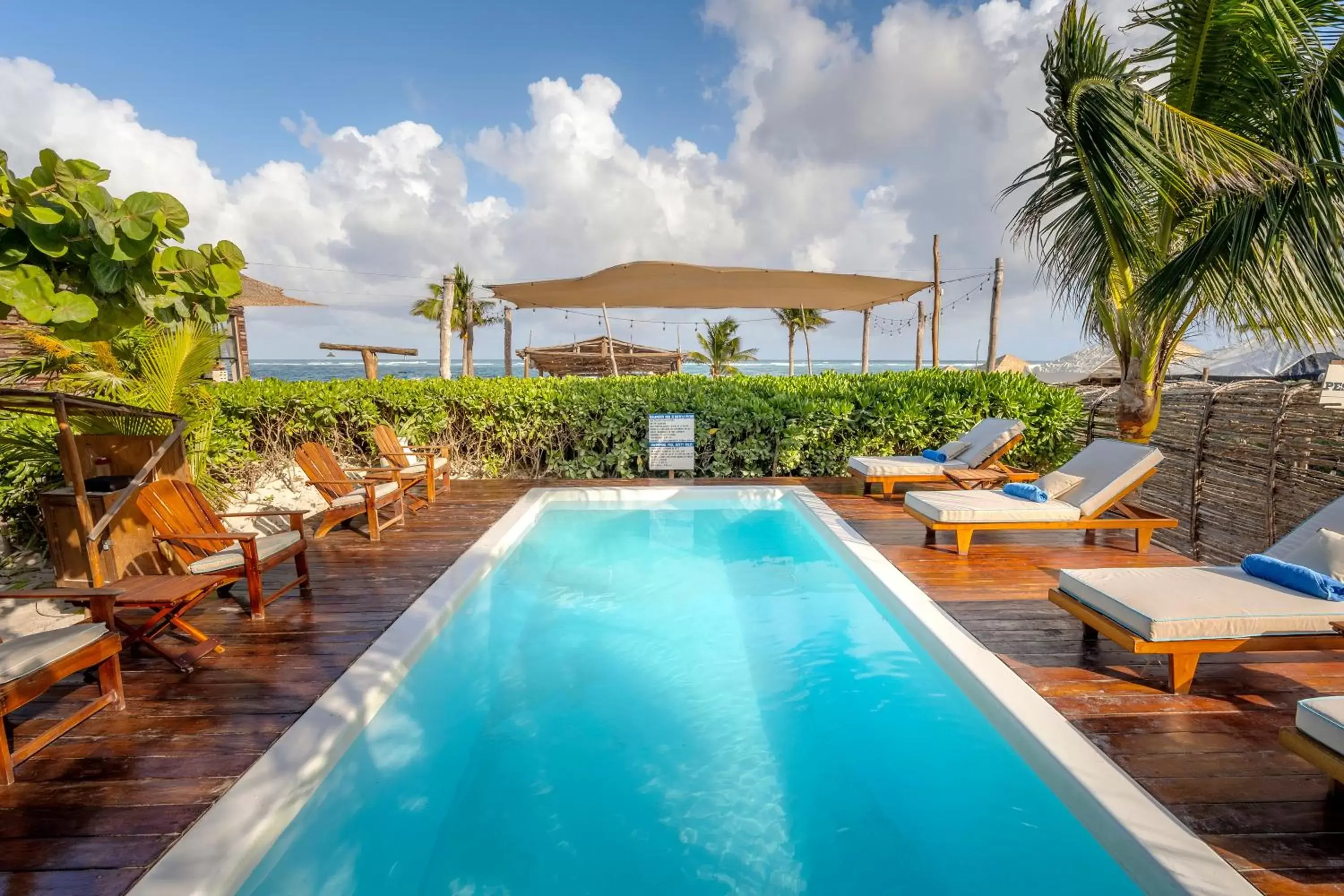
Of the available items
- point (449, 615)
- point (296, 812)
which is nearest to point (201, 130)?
point (449, 615)

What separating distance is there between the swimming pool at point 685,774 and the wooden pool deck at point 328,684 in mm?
148

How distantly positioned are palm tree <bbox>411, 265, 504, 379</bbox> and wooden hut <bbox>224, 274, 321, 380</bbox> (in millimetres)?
4222

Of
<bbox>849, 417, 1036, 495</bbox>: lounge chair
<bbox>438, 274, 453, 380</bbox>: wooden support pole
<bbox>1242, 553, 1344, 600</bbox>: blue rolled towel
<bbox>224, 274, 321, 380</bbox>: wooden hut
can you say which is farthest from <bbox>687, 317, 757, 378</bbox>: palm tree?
<bbox>1242, 553, 1344, 600</bbox>: blue rolled towel

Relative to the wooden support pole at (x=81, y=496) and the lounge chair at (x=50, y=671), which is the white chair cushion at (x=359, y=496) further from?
the lounge chair at (x=50, y=671)

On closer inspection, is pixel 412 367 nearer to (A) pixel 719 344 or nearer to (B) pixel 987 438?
(A) pixel 719 344

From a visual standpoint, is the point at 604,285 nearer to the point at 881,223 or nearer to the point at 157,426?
the point at 157,426

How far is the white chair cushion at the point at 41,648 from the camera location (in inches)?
83.6

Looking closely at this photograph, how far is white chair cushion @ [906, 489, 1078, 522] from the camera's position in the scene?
4.68 m

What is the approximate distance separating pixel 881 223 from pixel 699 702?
68.0 feet

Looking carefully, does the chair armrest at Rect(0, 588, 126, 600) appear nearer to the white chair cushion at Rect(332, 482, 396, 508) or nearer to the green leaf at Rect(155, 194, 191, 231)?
the green leaf at Rect(155, 194, 191, 231)

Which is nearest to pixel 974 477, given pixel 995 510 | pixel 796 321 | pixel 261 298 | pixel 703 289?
pixel 995 510

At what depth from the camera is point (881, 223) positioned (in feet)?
67.3

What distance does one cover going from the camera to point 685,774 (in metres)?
2.88

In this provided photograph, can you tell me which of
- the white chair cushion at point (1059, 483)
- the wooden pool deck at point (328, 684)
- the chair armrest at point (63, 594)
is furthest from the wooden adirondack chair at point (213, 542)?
the white chair cushion at point (1059, 483)
